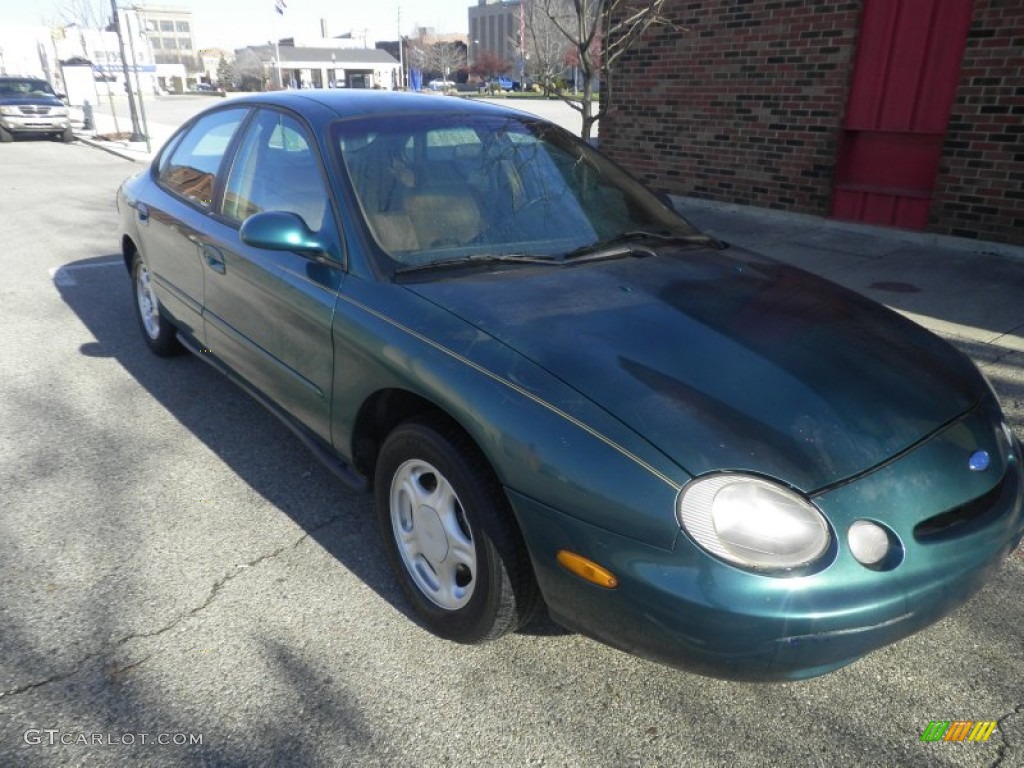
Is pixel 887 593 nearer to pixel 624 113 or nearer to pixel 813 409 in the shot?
pixel 813 409

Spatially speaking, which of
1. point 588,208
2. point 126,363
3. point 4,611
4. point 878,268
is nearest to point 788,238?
point 878,268

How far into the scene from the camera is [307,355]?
2859 millimetres

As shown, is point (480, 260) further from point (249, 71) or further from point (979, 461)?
point (249, 71)

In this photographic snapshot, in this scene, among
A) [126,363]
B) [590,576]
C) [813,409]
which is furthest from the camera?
[126,363]

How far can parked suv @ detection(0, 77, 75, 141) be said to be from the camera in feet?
67.8

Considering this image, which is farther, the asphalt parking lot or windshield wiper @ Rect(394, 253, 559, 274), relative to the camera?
windshield wiper @ Rect(394, 253, 559, 274)

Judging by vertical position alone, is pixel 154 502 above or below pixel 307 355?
below

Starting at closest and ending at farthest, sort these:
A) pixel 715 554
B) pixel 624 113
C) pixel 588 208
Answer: pixel 715 554
pixel 588 208
pixel 624 113

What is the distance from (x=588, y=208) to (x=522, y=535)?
161 centimetres

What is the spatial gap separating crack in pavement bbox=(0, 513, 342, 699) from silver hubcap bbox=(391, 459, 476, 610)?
619 millimetres

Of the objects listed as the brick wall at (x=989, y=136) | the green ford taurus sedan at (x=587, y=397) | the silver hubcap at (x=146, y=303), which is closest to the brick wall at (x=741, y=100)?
the brick wall at (x=989, y=136)

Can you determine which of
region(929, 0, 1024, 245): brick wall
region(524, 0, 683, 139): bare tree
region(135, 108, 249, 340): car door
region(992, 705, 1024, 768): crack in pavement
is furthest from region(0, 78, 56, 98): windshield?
region(992, 705, 1024, 768): crack in pavement

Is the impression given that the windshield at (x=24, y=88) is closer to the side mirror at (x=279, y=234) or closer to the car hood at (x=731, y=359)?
the side mirror at (x=279, y=234)

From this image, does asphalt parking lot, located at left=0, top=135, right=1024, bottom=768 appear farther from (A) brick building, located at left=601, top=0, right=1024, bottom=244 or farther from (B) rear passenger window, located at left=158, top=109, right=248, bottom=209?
(A) brick building, located at left=601, top=0, right=1024, bottom=244
